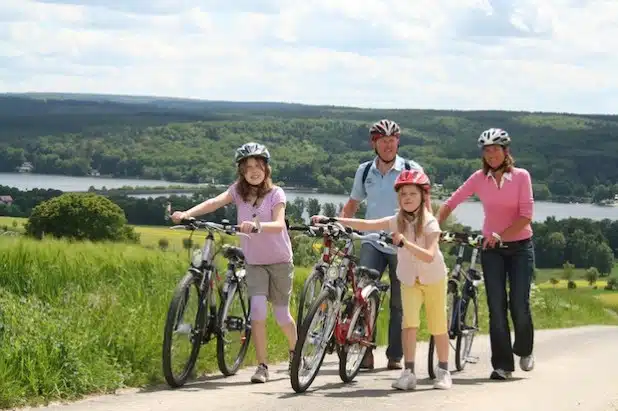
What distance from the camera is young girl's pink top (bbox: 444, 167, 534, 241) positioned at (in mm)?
9844

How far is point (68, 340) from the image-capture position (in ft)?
27.2

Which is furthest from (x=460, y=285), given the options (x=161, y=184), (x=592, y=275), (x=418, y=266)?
(x=161, y=184)

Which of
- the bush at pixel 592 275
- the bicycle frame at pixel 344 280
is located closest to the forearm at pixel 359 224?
the bicycle frame at pixel 344 280

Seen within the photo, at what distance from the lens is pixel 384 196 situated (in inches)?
405

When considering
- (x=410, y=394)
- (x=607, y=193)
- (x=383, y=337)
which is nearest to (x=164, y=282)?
(x=383, y=337)

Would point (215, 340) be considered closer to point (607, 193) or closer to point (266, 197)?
A: point (266, 197)

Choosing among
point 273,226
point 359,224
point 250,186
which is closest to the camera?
point 273,226

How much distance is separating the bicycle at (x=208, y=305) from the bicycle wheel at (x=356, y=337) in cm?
84

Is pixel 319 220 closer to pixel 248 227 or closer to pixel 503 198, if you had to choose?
pixel 248 227

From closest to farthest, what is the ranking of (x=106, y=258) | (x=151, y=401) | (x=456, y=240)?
(x=151, y=401)
(x=456, y=240)
(x=106, y=258)

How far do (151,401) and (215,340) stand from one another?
2.13 meters

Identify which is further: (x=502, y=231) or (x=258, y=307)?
(x=502, y=231)

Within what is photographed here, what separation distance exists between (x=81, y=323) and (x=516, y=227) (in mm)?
3517

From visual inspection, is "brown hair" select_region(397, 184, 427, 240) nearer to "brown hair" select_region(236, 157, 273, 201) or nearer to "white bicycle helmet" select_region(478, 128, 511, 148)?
"brown hair" select_region(236, 157, 273, 201)
